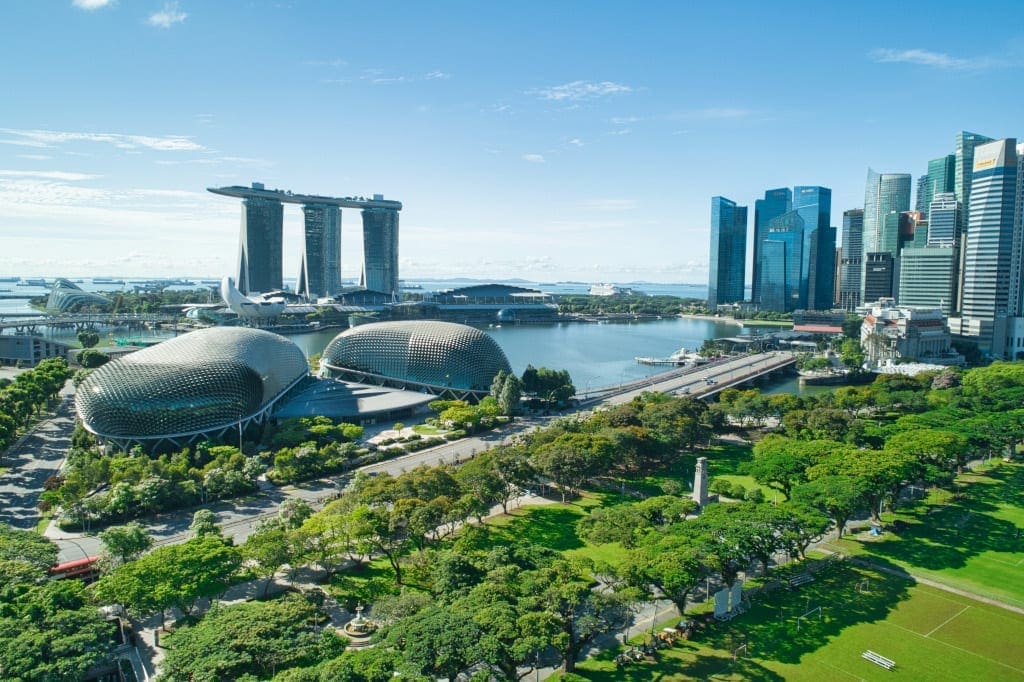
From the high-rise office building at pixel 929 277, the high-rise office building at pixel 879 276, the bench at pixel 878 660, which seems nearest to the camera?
the bench at pixel 878 660

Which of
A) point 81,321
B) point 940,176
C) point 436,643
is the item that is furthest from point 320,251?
point 436,643

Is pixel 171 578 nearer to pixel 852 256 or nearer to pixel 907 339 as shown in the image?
pixel 907 339

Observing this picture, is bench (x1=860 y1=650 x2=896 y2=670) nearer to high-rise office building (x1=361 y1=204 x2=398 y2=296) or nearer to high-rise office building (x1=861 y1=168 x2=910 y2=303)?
high-rise office building (x1=861 y1=168 x2=910 y2=303)

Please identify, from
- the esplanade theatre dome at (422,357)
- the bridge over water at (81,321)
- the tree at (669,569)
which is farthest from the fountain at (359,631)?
the bridge over water at (81,321)

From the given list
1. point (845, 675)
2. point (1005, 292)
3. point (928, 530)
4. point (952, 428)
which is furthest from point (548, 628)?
point (1005, 292)

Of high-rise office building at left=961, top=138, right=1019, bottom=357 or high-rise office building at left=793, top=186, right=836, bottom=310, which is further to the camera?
high-rise office building at left=793, top=186, right=836, bottom=310

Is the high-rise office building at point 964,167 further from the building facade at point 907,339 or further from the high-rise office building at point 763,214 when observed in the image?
the high-rise office building at point 763,214

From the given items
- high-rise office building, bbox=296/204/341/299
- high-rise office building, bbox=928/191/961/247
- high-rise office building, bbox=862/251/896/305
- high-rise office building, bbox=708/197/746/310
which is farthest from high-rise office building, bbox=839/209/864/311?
high-rise office building, bbox=296/204/341/299
